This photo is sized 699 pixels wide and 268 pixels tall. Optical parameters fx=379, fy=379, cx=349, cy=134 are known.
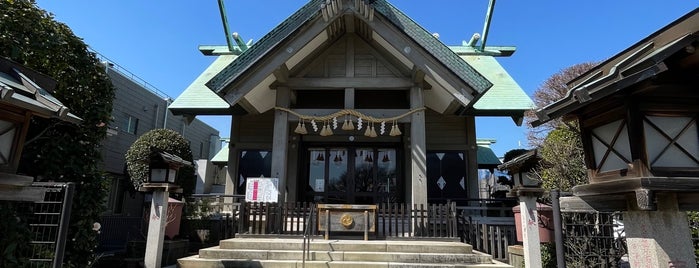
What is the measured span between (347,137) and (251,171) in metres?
3.42

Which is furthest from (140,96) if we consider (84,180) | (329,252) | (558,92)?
(558,92)

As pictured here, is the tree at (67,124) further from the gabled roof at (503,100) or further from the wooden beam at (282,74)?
the gabled roof at (503,100)

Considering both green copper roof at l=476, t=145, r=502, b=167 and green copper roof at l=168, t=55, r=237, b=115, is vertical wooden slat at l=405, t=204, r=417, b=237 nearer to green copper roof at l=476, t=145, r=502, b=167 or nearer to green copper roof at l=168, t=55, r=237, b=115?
green copper roof at l=168, t=55, r=237, b=115

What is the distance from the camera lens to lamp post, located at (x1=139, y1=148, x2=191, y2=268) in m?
7.00

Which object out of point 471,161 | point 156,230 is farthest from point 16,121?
point 471,161

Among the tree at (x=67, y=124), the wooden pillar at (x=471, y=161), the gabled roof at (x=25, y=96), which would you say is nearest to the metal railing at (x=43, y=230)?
the tree at (x=67, y=124)

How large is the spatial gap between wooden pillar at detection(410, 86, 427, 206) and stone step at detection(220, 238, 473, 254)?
5.20ft

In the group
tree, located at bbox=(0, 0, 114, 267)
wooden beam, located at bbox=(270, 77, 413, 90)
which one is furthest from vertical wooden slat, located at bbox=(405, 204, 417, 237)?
tree, located at bbox=(0, 0, 114, 267)

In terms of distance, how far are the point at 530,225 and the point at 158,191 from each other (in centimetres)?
673

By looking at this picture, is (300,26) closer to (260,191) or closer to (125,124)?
(260,191)

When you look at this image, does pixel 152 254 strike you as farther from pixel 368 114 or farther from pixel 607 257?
pixel 607 257

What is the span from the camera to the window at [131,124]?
1739cm

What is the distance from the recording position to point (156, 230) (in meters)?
7.05

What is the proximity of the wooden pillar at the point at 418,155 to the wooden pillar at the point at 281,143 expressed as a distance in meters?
3.18
